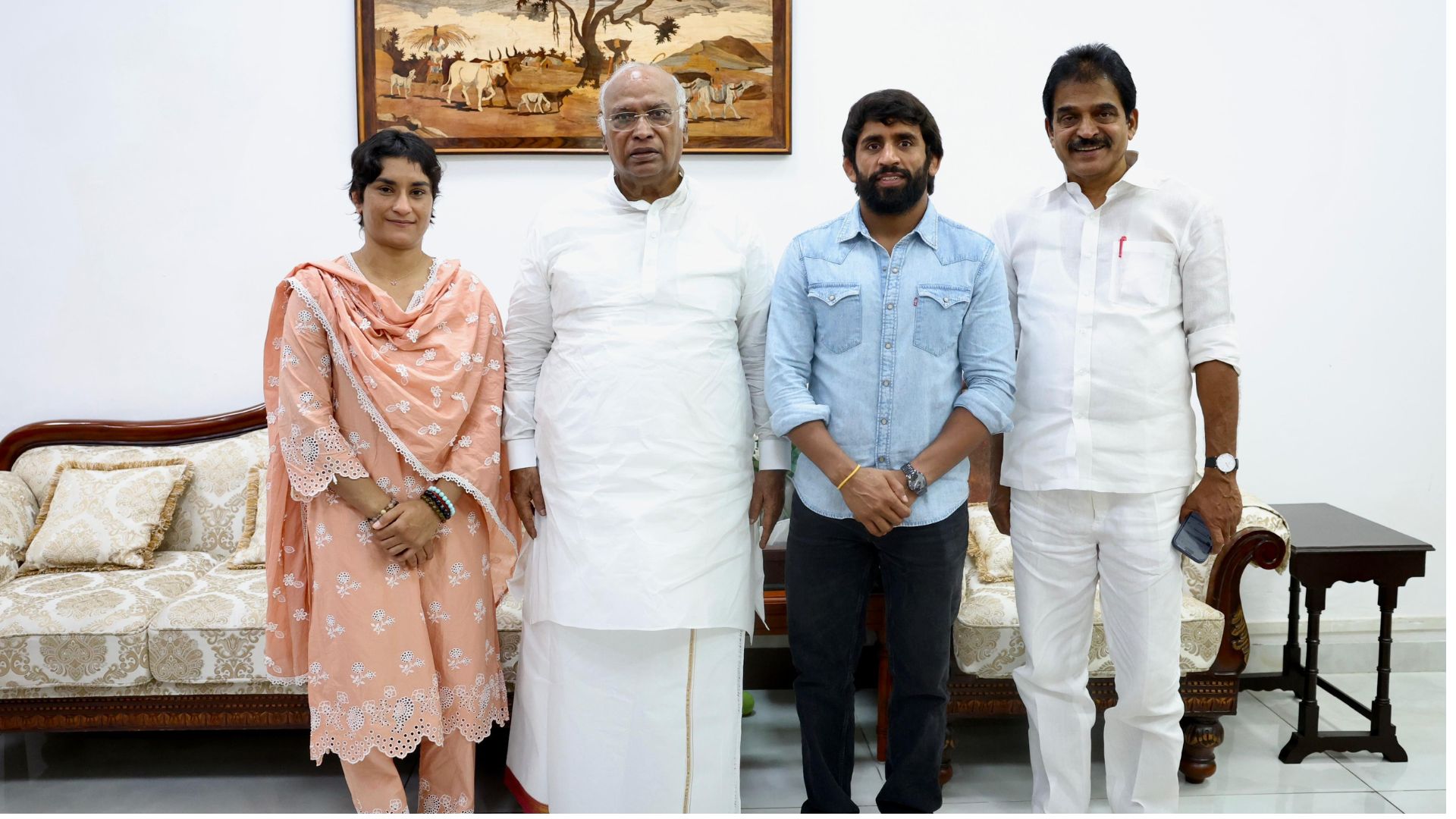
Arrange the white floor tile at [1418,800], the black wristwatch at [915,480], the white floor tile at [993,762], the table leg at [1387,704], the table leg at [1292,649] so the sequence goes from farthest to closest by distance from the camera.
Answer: the table leg at [1292,649]
the table leg at [1387,704]
the white floor tile at [993,762]
the white floor tile at [1418,800]
the black wristwatch at [915,480]

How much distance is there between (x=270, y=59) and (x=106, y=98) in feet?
1.80

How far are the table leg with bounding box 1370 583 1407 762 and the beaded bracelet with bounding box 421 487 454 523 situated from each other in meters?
2.43

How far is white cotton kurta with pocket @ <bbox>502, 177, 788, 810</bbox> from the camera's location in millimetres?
2084

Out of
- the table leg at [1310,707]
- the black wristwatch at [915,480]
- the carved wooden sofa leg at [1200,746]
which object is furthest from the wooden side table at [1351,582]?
the black wristwatch at [915,480]

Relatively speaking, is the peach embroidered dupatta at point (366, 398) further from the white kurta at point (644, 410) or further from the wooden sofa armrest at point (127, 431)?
the wooden sofa armrest at point (127, 431)

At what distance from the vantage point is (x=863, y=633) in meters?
2.21

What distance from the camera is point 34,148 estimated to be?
3379 millimetres

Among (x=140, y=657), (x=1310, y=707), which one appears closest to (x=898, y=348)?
(x=1310, y=707)

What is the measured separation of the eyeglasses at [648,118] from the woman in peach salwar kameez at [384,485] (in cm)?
40

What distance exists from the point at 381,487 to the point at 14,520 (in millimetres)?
1721

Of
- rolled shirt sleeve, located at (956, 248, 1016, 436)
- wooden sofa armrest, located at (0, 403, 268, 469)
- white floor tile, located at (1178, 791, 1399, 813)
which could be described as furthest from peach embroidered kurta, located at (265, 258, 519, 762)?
white floor tile, located at (1178, 791, 1399, 813)

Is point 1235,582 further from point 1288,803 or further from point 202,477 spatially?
point 202,477

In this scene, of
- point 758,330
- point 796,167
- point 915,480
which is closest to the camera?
point 915,480

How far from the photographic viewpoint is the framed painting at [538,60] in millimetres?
3346
